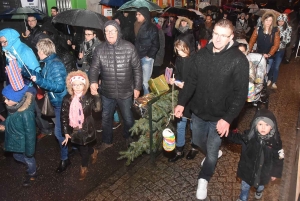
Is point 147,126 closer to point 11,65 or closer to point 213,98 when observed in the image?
point 213,98

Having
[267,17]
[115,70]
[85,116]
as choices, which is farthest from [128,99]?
[267,17]

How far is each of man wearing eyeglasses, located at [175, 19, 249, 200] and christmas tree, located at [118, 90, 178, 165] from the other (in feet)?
2.87

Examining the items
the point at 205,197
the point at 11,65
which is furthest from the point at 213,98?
the point at 11,65

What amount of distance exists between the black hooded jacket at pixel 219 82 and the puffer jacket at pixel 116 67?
1.42m

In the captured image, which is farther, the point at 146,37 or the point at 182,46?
the point at 146,37

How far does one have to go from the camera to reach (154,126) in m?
5.22

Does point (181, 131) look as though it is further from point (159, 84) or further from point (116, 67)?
point (116, 67)

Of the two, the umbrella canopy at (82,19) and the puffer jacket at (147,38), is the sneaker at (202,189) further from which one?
the umbrella canopy at (82,19)

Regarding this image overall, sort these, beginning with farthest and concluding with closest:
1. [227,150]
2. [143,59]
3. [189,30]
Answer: [189,30] → [143,59] → [227,150]

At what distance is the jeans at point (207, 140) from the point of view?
4180 mm

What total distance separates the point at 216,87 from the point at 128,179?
219 centimetres

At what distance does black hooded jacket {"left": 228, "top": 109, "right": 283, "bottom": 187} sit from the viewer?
3.79m

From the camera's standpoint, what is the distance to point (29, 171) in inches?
196

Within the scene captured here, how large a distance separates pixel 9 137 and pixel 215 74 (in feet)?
10.4
